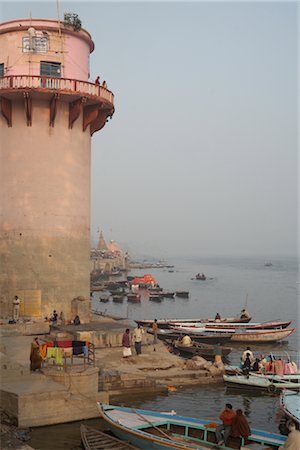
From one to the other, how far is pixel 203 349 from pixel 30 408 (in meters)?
16.3

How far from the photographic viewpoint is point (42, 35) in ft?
112

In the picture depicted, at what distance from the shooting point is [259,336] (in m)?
43.7

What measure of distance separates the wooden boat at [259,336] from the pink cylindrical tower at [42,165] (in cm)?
1392

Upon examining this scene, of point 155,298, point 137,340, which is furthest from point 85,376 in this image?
point 155,298

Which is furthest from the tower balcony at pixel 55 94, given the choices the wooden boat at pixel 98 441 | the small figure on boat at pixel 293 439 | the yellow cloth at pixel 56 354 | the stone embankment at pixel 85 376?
the small figure on boat at pixel 293 439

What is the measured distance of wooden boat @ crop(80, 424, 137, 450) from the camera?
16000 millimetres

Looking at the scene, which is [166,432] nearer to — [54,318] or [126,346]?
[126,346]

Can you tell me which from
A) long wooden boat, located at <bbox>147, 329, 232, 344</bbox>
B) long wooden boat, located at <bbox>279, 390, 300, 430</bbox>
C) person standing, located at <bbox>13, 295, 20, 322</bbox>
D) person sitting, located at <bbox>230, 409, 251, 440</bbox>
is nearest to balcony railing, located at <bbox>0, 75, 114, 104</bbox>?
person standing, located at <bbox>13, 295, 20, 322</bbox>

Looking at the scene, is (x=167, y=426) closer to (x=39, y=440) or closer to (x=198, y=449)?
(x=198, y=449)

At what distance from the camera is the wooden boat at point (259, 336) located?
43.1 metres

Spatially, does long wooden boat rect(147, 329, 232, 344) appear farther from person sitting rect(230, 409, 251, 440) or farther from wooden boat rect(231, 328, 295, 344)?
person sitting rect(230, 409, 251, 440)

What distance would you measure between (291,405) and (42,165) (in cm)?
1975

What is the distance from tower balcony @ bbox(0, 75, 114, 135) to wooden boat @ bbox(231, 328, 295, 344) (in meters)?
19.4

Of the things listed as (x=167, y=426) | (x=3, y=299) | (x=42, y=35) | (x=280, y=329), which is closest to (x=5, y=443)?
(x=167, y=426)
